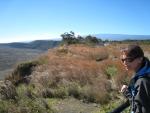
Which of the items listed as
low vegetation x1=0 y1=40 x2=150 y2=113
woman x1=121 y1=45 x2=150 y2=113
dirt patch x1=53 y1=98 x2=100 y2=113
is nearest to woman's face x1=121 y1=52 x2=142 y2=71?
woman x1=121 y1=45 x2=150 y2=113

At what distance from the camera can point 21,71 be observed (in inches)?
978

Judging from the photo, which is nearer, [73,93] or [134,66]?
[134,66]

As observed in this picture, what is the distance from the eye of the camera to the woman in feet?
10.5

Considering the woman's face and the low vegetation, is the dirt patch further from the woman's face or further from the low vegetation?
the woman's face

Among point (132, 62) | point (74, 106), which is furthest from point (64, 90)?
point (132, 62)

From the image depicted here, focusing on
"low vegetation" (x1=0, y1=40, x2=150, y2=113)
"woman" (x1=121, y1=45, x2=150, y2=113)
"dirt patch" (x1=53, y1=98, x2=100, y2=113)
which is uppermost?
"woman" (x1=121, y1=45, x2=150, y2=113)

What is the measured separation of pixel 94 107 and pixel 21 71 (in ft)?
45.8

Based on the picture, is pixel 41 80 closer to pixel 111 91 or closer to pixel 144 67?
pixel 111 91

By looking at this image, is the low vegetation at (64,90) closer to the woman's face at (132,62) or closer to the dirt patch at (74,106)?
the dirt patch at (74,106)

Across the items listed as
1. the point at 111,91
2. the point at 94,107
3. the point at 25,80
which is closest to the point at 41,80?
the point at 25,80

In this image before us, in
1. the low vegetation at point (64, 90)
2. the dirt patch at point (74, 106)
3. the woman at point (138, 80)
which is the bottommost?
the dirt patch at point (74, 106)

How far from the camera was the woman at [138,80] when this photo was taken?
3207 millimetres

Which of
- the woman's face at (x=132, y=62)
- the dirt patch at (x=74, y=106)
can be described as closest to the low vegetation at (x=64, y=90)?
the dirt patch at (x=74, y=106)

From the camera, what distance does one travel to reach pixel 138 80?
3271mm
